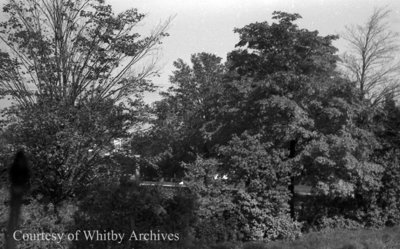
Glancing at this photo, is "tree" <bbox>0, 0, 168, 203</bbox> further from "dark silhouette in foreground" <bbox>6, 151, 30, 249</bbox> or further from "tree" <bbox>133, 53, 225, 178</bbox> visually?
"dark silhouette in foreground" <bbox>6, 151, 30, 249</bbox>

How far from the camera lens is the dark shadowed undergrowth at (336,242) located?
11.0m

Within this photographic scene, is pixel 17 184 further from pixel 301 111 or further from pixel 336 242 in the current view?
pixel 301 111

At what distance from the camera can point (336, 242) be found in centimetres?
1171

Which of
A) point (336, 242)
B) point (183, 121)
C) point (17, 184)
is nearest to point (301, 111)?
point (336, 242)

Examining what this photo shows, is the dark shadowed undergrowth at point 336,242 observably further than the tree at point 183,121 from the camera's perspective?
No

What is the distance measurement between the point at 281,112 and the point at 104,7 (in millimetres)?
6146

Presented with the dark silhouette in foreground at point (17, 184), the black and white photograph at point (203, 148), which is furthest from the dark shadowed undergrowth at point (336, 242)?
the dark silhouette in foreground at point (17, 184)

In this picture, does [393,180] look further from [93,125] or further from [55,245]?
[55,245]

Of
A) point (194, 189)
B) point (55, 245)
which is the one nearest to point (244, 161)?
point (194, 189)

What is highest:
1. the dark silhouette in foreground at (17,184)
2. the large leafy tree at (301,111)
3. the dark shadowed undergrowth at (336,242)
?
the large leafy tree at (301,111)

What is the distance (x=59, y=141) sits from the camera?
11.0 meters

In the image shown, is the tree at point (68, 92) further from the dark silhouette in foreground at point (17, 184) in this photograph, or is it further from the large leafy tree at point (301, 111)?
the dark silhouette in foreground at point (17, 184)

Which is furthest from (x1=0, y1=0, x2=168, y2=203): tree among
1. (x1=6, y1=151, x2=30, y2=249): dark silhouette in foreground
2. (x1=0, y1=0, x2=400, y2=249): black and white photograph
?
(x1=6, y1=151, x2=30, y2=249): dark silhouette in foreground

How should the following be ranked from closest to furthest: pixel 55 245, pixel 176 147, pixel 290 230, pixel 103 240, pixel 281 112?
pixel 55 245 < pixel 103 240 < pixel 290 230 < pixel 281 112 < pixel 176 147
